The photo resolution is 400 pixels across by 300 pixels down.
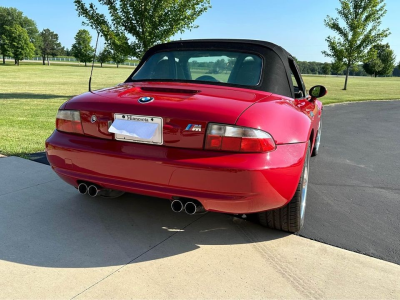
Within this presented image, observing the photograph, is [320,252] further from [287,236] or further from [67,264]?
[67,264]

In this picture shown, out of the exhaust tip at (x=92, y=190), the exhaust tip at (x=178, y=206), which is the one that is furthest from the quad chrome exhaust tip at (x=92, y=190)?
the exhaust tip at (x=178, y=206)

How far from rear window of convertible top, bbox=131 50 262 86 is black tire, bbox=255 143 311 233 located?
101 centimetres

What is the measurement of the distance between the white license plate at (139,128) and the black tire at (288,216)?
1.11m

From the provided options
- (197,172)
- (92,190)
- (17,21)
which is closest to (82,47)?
(17,21)

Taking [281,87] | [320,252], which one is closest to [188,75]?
[281,87]

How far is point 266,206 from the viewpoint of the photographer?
236 centimetres

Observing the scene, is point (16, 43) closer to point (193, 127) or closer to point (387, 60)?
point (193, 127)

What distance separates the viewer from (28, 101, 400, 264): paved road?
9.29 ft

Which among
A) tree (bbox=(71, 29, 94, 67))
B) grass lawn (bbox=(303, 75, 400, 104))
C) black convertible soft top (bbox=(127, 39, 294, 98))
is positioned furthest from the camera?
tree (bbox=(71, 29, 94, 67))

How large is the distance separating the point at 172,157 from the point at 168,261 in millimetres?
A: 737

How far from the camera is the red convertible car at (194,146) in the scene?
87.0 inches

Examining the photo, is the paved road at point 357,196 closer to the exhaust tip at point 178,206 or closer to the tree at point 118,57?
the exhaust tip at point 178,206

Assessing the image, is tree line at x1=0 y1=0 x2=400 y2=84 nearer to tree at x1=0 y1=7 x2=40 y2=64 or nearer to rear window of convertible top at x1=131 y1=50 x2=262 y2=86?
rear window of convertible top at x1=131 y1=50 x2=262 y2=86

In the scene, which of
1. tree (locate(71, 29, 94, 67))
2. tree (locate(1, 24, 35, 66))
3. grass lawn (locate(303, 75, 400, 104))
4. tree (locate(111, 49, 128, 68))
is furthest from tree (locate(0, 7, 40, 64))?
tree (locate(111, 49, 128, 68))
